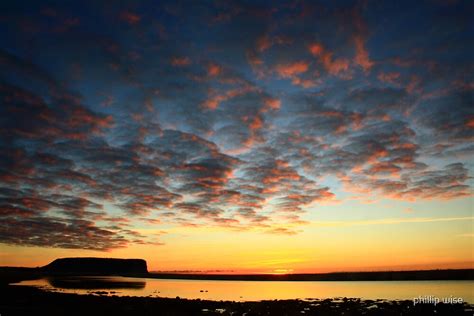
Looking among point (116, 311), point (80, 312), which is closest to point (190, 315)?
point (116, 311)

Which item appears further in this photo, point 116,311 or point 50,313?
point 116,311

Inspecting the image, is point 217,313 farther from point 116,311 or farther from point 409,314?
point 409,314

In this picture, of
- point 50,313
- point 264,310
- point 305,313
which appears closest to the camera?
point 50,313

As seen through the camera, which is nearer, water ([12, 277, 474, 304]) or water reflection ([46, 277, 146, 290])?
water ([12, 277, 474, 304])

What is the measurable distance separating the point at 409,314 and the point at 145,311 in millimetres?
28261

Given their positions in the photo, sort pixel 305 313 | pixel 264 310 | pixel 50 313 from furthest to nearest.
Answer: pixel 264 310 → pixel 305 313 → pixel 50 313

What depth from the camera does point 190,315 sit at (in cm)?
3650

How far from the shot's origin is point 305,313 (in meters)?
38.1

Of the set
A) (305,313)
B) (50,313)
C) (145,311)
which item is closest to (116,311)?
(145,311)

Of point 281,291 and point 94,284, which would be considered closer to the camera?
point 281,291

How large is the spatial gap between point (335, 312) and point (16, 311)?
33.4 metres

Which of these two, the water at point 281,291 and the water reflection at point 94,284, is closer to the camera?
the water at point 281,291

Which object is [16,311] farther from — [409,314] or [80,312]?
[409,314]

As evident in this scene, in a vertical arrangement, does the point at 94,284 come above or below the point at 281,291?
below
